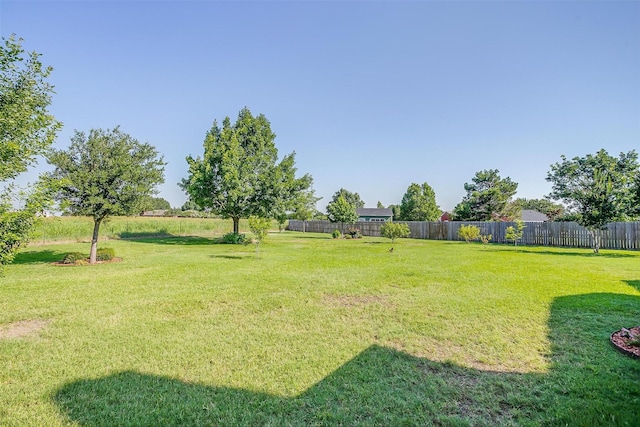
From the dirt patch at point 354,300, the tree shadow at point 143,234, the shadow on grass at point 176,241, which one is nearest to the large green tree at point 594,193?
the dirt patch at point 354,300

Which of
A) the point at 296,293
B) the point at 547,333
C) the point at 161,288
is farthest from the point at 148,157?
the point at 547,333

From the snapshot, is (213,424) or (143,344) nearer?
(213,424)

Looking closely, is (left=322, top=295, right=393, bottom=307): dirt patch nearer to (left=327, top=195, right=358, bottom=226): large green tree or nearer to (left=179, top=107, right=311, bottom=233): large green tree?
(left=179, top=107, right=311, bottom=233): large green tree

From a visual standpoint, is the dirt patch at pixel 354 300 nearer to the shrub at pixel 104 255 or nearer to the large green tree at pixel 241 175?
the shrub at pixel 104 255

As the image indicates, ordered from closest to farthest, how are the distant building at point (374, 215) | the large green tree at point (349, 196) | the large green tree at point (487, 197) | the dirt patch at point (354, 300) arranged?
the dirt patch at point (354, 300) → the large green tree at point (487, 197) → the distant building at point (374, 215) → the large green tree at point (349, 196)

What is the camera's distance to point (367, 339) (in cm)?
435

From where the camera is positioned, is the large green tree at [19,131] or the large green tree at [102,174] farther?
the large green tree at [102,174]

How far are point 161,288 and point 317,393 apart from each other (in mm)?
6219

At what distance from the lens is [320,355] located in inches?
150

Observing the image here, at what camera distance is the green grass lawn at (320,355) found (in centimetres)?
266

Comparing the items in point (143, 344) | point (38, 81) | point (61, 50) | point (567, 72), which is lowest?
point (143, 344)

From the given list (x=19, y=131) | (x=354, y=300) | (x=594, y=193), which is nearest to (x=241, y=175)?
(x=354, y=300)

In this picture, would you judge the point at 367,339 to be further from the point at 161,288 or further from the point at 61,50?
the point at 61,50

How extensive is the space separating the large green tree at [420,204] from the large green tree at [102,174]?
39557 millimetres
